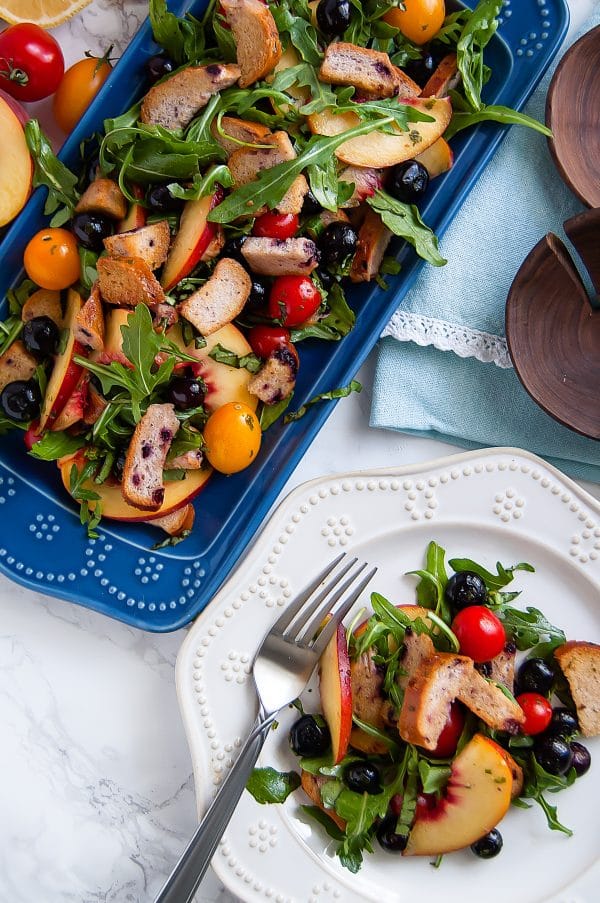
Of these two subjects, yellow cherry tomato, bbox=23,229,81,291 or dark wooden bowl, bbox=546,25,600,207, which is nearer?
yellow cherry tomato, bbox=23,229,81,291

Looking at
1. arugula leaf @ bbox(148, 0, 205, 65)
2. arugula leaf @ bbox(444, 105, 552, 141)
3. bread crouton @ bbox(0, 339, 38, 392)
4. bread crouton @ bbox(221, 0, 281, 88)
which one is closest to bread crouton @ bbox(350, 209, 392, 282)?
arugula leaf @ bbox(444, 105, 552, 141)

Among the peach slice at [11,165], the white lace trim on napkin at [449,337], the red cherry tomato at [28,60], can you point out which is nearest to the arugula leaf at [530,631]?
the white lace trim on napkin at [449,337]

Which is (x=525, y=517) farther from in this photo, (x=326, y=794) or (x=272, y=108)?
(x=272, y=108)

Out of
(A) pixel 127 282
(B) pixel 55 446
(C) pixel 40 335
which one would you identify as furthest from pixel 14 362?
(A) pixel 127 282

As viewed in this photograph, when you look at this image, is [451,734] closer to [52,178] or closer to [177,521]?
[177,521]

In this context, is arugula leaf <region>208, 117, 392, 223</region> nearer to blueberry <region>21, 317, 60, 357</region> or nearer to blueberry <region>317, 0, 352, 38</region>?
blueberry <region>317, 0, 352, 38</region>
